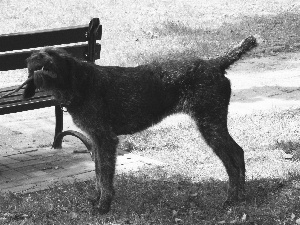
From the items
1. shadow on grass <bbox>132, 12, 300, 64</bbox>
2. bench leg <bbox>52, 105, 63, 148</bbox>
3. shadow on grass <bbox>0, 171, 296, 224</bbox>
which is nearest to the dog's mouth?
shadow on grass <bbox>0, 171, 296, 224</bbox>

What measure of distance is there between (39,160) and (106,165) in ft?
6.55

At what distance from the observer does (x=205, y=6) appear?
56.9 feet

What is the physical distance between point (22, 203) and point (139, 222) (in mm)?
1163

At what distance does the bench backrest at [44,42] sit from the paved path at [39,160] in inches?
43.5

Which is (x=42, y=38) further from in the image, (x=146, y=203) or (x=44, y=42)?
(x=146, y=203)

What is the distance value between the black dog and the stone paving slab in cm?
103

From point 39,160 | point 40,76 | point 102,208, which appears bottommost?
point 39,160

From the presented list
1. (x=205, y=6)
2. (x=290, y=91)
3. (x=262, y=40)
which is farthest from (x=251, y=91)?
(x=205, y=6)

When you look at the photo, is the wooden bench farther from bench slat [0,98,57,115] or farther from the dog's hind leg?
the dog's hind leg

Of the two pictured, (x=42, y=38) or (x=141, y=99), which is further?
(x=42, y=38)

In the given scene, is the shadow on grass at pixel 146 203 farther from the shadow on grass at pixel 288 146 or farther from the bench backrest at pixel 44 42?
the bench backrest at pixel 44 42

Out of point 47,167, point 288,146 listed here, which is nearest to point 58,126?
point 47,167

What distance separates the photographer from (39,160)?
7.58 meters

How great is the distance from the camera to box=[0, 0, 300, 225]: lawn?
18.8 feet
